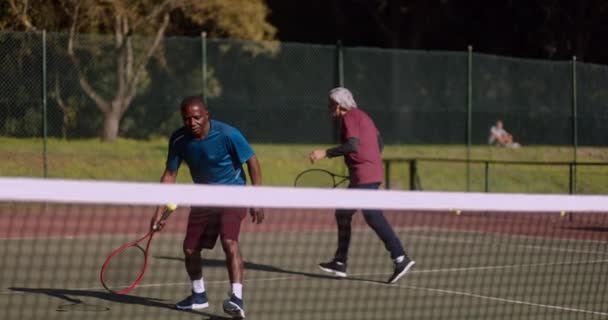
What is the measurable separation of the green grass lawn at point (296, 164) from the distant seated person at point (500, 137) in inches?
5.0

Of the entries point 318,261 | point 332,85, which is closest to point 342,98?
point 318,261

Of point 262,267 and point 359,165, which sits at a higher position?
point 359,165

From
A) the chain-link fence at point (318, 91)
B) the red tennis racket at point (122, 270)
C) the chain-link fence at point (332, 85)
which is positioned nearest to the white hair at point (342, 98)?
the red tennis racket at point (122, 270)

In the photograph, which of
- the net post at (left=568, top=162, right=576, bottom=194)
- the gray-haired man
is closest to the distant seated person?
the net post at (left=568, top=162, right=576, bottom=194)

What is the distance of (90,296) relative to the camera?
29.9 feet

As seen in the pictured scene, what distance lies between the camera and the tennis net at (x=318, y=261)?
541 cm

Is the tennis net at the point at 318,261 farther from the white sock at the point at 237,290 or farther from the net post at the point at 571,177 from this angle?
the net post at the point at 571,177

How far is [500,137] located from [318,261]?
31.8ft

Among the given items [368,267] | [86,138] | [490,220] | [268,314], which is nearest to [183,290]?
[268,314]

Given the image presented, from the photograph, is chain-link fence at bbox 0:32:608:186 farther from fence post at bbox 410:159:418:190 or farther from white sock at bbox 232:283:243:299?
white sock at bbox 232:283:243:299

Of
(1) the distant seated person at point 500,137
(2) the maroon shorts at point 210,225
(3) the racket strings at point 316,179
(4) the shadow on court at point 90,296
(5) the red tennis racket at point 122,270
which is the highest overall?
(1) the distant seated person at point 500,137

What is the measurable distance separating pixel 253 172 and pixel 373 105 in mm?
13363

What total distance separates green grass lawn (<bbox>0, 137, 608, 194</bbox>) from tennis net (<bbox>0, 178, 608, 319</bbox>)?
1.93 m

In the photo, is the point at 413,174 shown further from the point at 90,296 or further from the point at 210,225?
the point at 210,225
